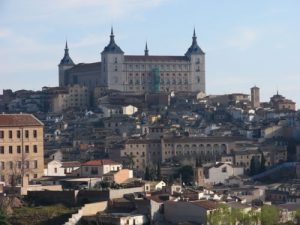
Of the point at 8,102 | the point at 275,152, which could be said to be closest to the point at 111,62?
the point at 8,102

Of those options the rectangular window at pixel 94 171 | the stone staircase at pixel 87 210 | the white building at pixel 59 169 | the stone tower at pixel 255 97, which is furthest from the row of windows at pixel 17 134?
the stone tower at pixel 255 97

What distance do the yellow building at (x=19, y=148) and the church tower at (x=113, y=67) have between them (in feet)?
237

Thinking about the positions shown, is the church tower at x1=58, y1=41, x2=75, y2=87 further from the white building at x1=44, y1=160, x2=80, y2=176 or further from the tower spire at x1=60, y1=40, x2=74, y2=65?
the white building at x1=44, y1=160, x2=80, y2=176

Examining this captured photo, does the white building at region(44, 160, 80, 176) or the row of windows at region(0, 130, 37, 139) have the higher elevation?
the row of windows at region(0, 130, 37, 139)

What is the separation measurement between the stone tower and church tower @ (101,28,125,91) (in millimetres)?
15434

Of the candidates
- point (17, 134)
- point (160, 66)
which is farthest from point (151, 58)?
point (17, 134)

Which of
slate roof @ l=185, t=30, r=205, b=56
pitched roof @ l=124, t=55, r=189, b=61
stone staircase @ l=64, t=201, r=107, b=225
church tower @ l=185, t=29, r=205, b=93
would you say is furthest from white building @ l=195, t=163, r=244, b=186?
slate roof @ l=185, t=30, r=205, b=56

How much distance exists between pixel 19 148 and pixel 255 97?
2682 inches

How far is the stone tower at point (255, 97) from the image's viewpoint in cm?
10638

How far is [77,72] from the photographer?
120438 mm

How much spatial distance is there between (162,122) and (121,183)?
4999 cm

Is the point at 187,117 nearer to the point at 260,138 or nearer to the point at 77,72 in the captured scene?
the point at 260,138

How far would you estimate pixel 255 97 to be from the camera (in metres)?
108

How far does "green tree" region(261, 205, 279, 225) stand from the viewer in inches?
1336
